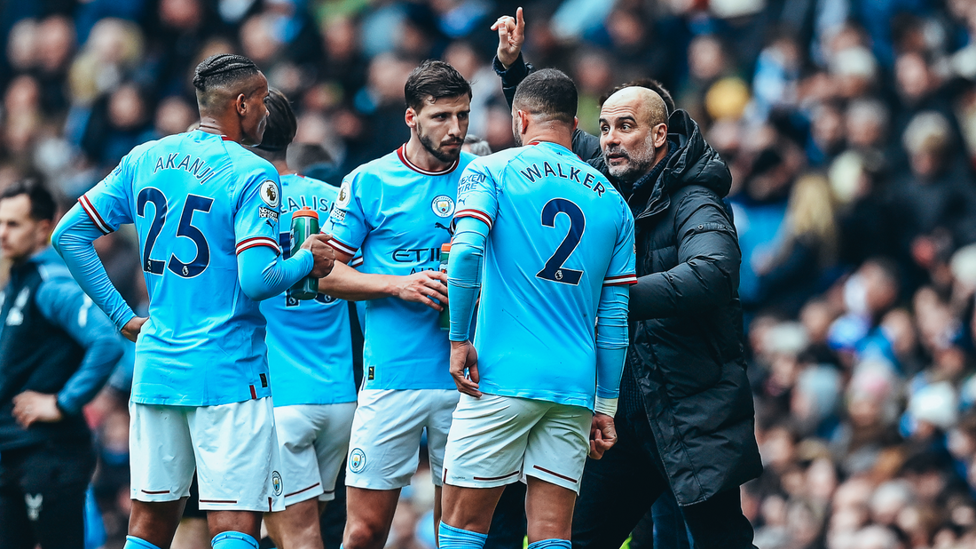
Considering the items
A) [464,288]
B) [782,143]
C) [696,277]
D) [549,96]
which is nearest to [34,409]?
[464,288]

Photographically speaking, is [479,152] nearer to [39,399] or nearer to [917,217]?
[39,399]

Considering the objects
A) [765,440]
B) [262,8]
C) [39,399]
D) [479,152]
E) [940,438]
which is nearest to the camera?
[39,399]

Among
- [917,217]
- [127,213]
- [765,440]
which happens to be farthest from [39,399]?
[917,217]

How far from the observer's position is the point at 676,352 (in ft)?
19.0

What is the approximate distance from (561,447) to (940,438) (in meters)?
4.85

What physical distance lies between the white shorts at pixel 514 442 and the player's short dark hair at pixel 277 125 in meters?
2.00

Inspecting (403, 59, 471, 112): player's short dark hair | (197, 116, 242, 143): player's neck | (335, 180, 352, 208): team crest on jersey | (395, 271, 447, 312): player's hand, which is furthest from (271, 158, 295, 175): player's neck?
(395, 271, 447, 312): player's hand

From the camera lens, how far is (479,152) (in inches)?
281

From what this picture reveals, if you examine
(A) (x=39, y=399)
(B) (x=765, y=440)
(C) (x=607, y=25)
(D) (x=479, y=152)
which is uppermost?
(C) (x=607, y=25)

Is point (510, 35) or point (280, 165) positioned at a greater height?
point (510, 35)

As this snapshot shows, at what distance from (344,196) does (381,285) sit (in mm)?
512

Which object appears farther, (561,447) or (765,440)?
(765,440)

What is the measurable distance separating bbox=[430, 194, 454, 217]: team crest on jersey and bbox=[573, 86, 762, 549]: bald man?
0.81 m

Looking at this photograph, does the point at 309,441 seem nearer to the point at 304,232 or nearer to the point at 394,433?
the point at 394,433
